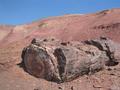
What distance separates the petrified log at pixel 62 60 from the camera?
401 inches

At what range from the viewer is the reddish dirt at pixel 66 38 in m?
10.1

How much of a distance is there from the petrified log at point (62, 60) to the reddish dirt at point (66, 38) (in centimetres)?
21

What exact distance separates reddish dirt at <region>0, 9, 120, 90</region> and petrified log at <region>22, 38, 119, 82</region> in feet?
0.69

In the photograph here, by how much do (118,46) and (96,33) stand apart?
26.7 feet

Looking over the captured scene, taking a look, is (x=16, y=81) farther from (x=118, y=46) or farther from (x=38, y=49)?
(x=118, y=46)

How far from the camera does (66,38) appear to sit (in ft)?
70.6

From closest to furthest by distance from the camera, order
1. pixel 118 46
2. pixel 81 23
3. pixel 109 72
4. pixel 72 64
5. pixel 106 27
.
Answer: pixel 72 64, pixel 109 72, pixel 118 46, pixel 106 27, pixel 81 23

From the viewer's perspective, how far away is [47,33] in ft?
79.1

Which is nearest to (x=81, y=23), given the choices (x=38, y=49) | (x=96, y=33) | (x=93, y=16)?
(x=93, y=16)

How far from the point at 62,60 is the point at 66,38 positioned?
1140 cm

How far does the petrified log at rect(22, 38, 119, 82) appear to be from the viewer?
33.4 ft

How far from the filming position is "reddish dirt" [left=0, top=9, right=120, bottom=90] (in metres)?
10.1

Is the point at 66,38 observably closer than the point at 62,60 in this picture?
No

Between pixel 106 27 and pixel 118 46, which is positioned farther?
pixel 106 27
